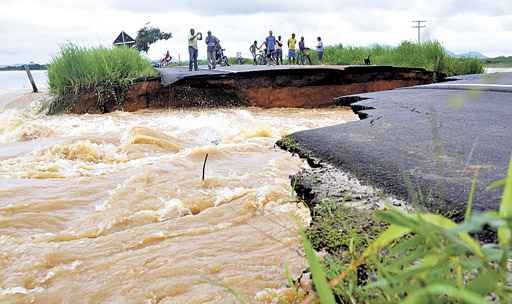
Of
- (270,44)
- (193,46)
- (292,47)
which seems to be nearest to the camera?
(193,46)

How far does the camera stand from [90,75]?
43.1 ft

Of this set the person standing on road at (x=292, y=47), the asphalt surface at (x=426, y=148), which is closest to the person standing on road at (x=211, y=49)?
the person standing on road at (x=292, y=47)

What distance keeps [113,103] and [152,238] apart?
9.83m

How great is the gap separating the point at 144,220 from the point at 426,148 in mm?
2023

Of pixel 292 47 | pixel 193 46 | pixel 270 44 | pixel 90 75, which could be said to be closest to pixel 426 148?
pixel 90 75

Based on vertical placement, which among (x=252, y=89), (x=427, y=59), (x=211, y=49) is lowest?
(x=252, y=89)

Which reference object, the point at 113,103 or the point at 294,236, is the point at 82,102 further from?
the point at 294,236

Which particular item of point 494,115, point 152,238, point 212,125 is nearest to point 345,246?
point 152,238

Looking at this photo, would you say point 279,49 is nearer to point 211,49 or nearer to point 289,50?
point 289,50

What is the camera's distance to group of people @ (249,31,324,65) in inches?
1083

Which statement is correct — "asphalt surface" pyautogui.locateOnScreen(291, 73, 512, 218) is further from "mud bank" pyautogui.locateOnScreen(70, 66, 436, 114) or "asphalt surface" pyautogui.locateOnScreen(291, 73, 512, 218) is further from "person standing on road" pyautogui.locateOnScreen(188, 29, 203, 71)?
"person standing on road" pyautogui.locateOnScreen(188, 29, 203, 71)

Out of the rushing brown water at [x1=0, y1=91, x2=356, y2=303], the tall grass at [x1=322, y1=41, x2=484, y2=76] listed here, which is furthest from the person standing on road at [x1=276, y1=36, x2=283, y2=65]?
the rushing brown water at [x1=0, y1=91, x2=356, y2=303]

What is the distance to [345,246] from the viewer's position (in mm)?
1963

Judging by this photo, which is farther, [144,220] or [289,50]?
[289,50]
